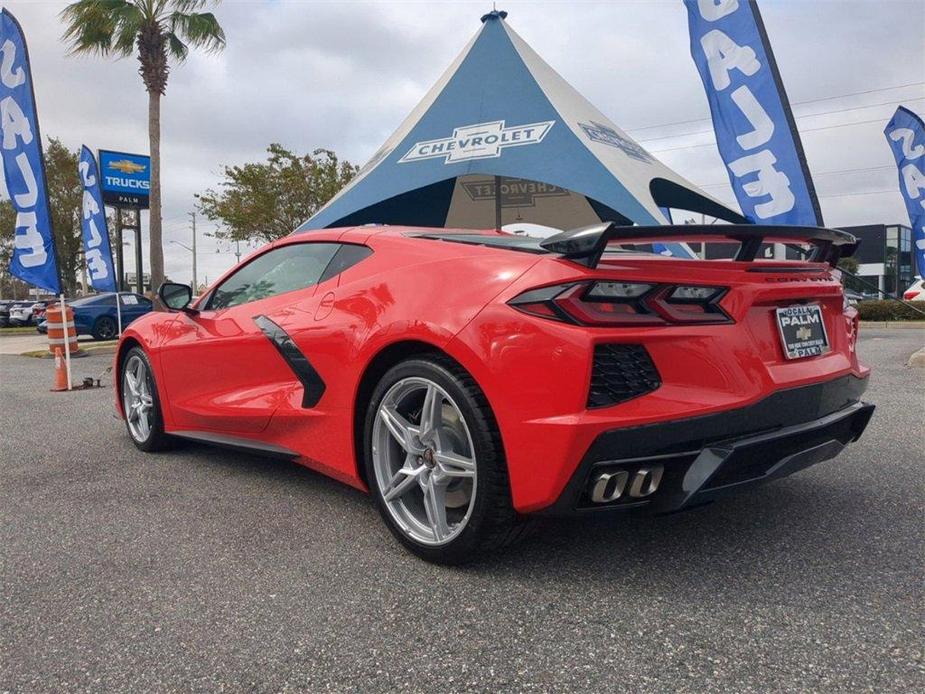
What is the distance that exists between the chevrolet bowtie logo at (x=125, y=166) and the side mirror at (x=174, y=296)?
2184 centimetres

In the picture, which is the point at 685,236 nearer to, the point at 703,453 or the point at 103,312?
the point at 703,453

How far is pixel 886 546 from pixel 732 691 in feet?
3.98

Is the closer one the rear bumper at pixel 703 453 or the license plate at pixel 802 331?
the rear bumper at pixel 703 453

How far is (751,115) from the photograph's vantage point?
8273 mm

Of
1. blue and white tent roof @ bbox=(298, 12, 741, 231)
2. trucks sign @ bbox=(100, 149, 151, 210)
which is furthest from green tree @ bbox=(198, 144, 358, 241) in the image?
blue and white tent roof @ bbox=(298, 12, 741, 231)

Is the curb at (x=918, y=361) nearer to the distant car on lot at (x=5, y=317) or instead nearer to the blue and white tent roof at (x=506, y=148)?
the blue and white tent roof at (x=506, y=148)

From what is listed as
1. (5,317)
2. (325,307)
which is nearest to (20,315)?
(5,317)

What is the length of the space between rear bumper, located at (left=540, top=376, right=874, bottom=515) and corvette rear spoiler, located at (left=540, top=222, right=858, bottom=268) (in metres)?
0.52

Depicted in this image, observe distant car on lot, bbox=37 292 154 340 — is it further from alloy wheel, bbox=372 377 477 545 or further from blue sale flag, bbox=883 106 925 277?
blue sale flag, bbox=883 106 925 277

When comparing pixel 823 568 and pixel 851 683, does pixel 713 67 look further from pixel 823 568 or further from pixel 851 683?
pixel 851 683

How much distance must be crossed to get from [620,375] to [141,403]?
11.1ft

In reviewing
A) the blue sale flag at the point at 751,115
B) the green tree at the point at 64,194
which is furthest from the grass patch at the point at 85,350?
the green tree at the point at 64,194

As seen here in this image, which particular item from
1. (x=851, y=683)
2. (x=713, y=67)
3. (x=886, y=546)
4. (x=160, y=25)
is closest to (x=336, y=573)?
(x=851, y=683)

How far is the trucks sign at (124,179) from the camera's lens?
73.9 feet
